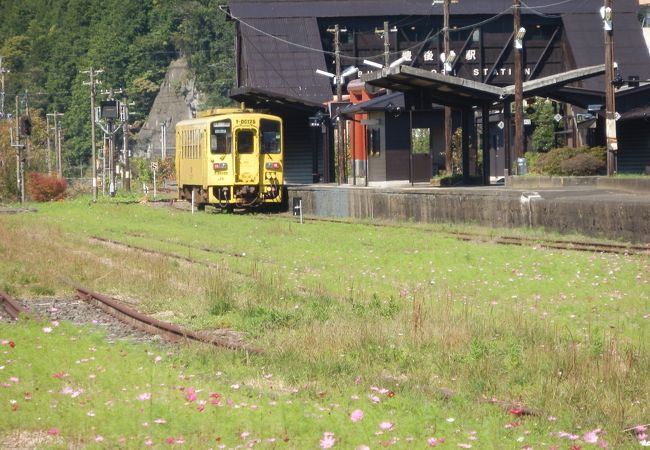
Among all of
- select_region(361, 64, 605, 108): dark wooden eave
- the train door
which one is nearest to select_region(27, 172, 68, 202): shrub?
the train door

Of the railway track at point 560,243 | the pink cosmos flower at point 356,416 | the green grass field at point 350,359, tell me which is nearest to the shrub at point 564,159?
the railway track at point 560,243

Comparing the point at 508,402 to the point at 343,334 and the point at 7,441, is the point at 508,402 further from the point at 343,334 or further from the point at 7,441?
the point at 7,441

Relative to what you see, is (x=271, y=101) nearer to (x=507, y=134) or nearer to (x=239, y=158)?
(x=239, y=158)

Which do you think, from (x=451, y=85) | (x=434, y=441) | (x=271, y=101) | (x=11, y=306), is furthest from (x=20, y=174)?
(x=434, y=441)

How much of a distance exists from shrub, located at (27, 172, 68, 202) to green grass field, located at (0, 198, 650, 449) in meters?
34.5

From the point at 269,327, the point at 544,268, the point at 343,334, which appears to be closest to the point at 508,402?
the point at 343,334

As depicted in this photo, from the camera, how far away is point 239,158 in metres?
37.7

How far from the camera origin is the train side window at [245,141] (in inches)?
1479

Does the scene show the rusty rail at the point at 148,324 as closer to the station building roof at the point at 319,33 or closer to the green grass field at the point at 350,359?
the green grass field at the point at 350,359

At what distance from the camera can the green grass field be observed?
23.6ft

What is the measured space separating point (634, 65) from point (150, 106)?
83543 millimetres

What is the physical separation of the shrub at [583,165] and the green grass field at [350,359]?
17.4 meters

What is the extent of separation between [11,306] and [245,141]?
24.3 metres

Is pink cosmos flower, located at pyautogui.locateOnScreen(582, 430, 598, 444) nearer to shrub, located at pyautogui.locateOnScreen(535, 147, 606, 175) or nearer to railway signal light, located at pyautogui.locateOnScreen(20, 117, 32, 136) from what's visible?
shrub, located at pyautogui.locateOnScreen(535, 147, 606, 175)
